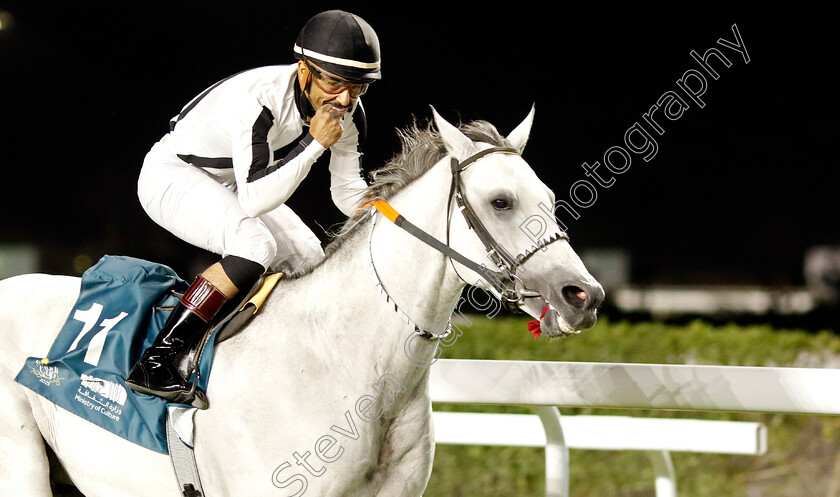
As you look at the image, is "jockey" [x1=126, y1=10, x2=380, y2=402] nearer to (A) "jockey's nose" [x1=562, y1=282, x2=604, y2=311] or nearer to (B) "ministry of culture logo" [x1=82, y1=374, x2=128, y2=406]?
(B) "ministry of culture logo" [x1=82, y1=374, x2=128, y2=406]

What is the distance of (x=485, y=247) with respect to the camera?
2.06 meters

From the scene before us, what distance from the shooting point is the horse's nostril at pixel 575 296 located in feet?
6.21

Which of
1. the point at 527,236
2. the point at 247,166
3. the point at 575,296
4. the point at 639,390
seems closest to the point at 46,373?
the point at 247,166

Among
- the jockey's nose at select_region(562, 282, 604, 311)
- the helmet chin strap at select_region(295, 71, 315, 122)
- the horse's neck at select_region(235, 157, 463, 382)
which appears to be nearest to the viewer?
the jockey's nose at select_region(562, 282, 604, 311)

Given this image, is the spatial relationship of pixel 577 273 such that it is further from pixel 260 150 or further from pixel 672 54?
pixel 672 54

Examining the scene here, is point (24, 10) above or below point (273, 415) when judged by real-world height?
above

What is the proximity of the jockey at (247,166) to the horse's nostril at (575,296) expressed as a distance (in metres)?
0.82

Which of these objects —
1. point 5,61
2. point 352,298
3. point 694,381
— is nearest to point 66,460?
point 352,298

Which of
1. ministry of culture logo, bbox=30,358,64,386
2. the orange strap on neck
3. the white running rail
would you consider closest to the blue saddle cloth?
ministry of culture logo, bbox=30,358,64,386

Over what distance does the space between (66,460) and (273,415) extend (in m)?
0.92

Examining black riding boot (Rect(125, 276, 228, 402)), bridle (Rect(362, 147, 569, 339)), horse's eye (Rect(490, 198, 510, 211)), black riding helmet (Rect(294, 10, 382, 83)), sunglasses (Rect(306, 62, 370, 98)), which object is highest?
black riding helmet (Rect(294, 10, 382, 83))

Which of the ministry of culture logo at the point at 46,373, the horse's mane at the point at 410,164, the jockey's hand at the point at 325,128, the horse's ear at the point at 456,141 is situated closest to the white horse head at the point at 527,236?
the horse's ear at the point at 456,141

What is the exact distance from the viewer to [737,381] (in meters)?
2.64

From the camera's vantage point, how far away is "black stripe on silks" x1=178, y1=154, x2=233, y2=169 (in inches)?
103
